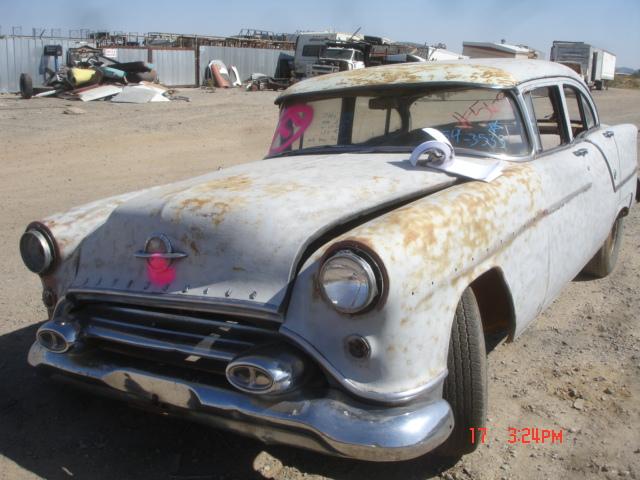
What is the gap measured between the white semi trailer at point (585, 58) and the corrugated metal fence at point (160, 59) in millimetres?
13477

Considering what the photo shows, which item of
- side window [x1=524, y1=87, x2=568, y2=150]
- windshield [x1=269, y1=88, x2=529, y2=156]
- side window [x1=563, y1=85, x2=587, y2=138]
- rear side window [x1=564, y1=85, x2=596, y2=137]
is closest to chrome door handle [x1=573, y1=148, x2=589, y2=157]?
side window [x1=524, y1=87, x2=568, y2=150]

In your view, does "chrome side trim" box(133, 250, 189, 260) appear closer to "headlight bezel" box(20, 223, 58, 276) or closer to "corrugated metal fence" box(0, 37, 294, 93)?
"headlight bezel" box(20, 223, 58, 276)

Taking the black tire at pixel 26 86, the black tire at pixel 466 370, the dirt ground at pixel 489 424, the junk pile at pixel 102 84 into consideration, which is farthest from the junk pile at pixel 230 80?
the black tire at pixel 466 370

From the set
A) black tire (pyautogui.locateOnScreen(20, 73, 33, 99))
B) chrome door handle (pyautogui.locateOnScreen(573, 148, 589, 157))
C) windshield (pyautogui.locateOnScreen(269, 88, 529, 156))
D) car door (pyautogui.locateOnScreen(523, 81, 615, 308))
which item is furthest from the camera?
black tire (pyautogui.locateOnScreen(20, 73, 33, 99))

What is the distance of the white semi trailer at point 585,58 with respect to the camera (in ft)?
109

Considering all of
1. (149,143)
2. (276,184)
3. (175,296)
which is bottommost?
(149,143)

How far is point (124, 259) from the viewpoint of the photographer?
283cm

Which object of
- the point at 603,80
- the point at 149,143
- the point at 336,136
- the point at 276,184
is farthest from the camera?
the point at 603,80

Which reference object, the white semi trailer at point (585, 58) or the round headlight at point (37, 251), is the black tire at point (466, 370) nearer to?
the round headlight at point (37, 251)

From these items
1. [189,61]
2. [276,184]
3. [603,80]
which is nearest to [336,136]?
[276,184]

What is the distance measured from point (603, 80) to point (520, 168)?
124ft

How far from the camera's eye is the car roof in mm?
3699

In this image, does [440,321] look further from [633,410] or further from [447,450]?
[633,410]

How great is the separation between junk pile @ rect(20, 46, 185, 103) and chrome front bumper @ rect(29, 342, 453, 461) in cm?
1594
